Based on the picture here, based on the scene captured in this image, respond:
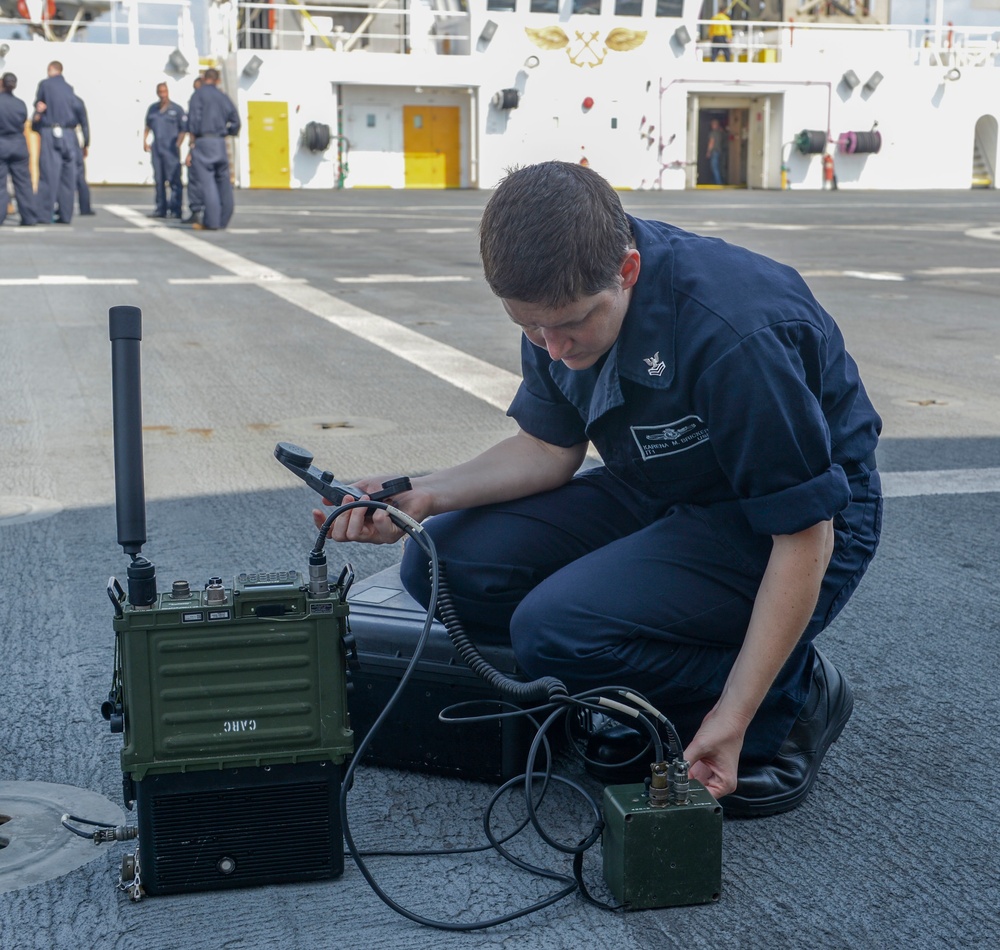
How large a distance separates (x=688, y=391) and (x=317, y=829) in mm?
928

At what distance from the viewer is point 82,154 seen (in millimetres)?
19891

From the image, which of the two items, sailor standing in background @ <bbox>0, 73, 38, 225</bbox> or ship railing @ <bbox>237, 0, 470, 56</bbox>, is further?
ship railing @ <bbox>237, 0, 470, 56</bbox>

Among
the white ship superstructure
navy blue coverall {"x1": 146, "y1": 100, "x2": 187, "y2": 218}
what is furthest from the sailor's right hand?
the white ship superstructure

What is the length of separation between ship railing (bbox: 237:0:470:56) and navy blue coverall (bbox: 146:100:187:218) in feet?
48.2

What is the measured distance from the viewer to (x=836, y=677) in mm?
2484

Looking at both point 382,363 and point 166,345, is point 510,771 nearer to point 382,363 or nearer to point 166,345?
point 382,363

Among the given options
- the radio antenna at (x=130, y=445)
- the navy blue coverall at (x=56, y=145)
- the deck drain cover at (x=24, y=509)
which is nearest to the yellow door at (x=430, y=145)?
the navy blue coverall at (x=56, y=145)

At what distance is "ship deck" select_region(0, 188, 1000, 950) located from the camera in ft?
6.59

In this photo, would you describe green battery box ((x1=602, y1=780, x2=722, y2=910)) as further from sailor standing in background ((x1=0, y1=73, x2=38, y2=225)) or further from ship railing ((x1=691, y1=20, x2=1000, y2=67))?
ship railing ((x1=691, y1=20, x2=1000, y2=67))

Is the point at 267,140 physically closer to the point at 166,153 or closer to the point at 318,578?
the point at 166,153

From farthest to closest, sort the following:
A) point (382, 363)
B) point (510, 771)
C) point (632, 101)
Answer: point (632, 101)
point (382, 363)
point (510, 771)

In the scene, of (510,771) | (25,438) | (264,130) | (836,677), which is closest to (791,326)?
(836,677)

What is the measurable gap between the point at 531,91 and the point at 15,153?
826 inches

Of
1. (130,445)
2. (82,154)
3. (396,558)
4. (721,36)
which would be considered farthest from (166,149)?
(721,36)
